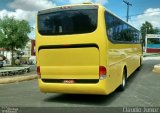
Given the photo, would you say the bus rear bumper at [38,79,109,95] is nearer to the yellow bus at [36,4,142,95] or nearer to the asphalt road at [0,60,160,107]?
the yellow bus at [36,4,142,95]

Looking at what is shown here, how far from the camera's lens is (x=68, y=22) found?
36.9 ft

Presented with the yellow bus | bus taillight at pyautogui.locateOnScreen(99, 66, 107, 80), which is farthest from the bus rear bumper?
bus taillight at pyautogui.locateOnScreen(99, 66, 107, 80)

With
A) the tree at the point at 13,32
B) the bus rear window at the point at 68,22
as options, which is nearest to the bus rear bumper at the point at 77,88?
the bus rear window at the point at 68,22

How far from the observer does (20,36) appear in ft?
123

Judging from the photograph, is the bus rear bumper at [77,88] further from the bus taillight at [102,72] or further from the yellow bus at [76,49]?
the bus taillight at [102,72]

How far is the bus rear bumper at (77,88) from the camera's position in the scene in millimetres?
10711

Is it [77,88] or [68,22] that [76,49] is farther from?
[77,88]

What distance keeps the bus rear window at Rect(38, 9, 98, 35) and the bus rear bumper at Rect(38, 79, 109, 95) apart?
1781 mm

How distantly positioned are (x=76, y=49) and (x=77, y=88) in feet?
4.31

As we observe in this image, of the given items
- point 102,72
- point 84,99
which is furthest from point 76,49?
point 84,99

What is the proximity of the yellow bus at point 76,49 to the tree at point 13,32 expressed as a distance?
1033 inches

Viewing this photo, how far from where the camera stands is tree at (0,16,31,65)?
37.4 metres

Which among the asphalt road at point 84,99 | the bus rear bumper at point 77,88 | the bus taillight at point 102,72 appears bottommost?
the asphalt road at point 84,99

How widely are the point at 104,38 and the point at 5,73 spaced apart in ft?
45.9
